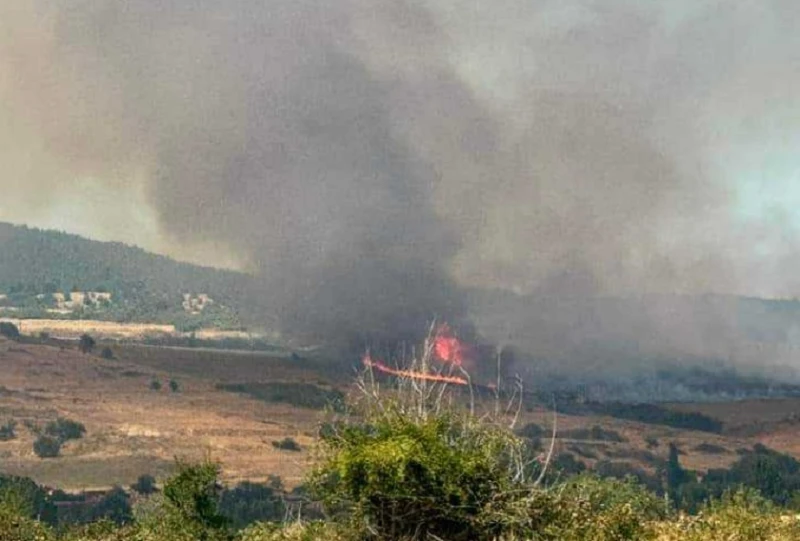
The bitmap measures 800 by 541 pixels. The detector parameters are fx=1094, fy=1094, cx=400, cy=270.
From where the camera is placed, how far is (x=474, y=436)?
5203 centimetres

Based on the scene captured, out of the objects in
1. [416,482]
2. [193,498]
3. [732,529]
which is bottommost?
[193,498]

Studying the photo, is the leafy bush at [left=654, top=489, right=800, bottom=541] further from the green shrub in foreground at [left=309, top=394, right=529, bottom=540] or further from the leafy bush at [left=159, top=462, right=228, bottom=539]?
the leafy bush at [left=159, top=462, right=228, bottom=539]

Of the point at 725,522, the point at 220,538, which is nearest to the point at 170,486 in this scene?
the point at 220,538

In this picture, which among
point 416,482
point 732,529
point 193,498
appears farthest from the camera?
point 193,498

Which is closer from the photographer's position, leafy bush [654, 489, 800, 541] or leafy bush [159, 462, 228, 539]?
leafy bush [654, 489, 800, 541]

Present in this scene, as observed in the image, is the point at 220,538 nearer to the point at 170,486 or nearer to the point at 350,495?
the point at 170,486

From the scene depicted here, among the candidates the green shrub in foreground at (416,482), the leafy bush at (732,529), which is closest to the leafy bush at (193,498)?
the green shrub in foreground at (416,482)

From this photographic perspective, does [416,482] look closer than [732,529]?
Yes

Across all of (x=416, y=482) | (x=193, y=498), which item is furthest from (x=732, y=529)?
(x=193, y=498)

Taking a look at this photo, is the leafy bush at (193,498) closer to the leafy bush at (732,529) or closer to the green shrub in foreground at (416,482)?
the green shrub in foreground at (416,482)

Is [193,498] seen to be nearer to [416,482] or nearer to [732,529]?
[416,482]

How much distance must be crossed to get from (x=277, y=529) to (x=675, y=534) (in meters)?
24.6

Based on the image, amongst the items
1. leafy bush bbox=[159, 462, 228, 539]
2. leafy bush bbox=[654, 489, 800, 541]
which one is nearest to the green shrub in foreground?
leafy bush bbox=[654, 489, 800, 541]

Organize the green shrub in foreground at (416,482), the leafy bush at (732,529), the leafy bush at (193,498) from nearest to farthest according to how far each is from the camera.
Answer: the leafy bush at (732,529) < the green shrub in foreground at (416,482) < the leafy bush at (193,498)
